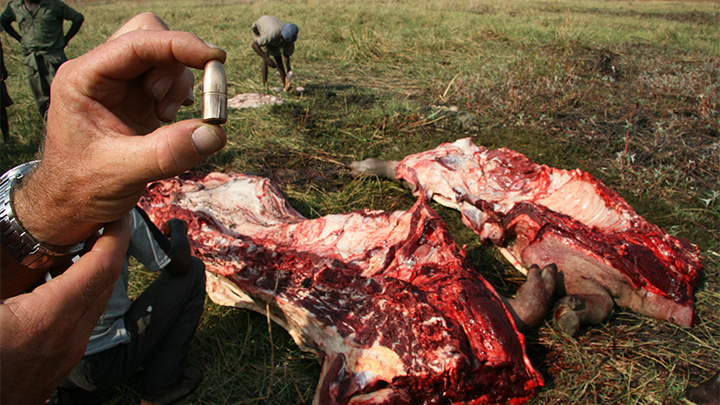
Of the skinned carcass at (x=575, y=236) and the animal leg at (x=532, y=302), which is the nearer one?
the animal leg at (x=532, y=302)

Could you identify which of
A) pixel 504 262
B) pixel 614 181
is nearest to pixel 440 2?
pixel 614 181

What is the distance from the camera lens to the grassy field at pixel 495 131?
257 cm

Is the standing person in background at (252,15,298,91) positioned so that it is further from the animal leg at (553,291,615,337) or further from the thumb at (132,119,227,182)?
the thumb at (132,119,227,182)

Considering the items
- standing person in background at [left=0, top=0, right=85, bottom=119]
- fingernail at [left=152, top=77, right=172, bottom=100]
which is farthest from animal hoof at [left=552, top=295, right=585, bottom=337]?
standing person in background at [left=0, top=0, right=85, bottom=119]

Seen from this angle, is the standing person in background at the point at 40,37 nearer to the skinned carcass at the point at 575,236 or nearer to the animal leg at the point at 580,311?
the skinned carcass at the point at 575,236

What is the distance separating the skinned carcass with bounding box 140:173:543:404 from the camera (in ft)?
6.91

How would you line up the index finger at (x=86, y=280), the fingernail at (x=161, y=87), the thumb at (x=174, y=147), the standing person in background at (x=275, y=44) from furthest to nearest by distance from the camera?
the standing person in background at (x=275, y=44) < the fingernail at (x=161, y=87) < the index finger at (x=86, y=280) < the thumb at (x=174, y=147)

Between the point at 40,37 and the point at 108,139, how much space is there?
6.36m

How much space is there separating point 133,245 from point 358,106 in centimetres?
478

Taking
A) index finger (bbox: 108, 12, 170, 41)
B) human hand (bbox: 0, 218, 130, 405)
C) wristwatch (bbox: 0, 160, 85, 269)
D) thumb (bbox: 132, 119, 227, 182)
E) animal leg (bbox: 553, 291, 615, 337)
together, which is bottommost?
animal leg (bbox: 553, 291, 615, 337)

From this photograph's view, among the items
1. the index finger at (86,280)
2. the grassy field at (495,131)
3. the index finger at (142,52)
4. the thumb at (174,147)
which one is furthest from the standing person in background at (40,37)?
Answer: the thumb at (174,147)

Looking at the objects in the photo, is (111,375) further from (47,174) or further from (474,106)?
(474,106)

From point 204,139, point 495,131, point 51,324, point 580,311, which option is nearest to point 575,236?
point 580,311

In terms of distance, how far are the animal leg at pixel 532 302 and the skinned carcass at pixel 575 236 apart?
0.40 feet
